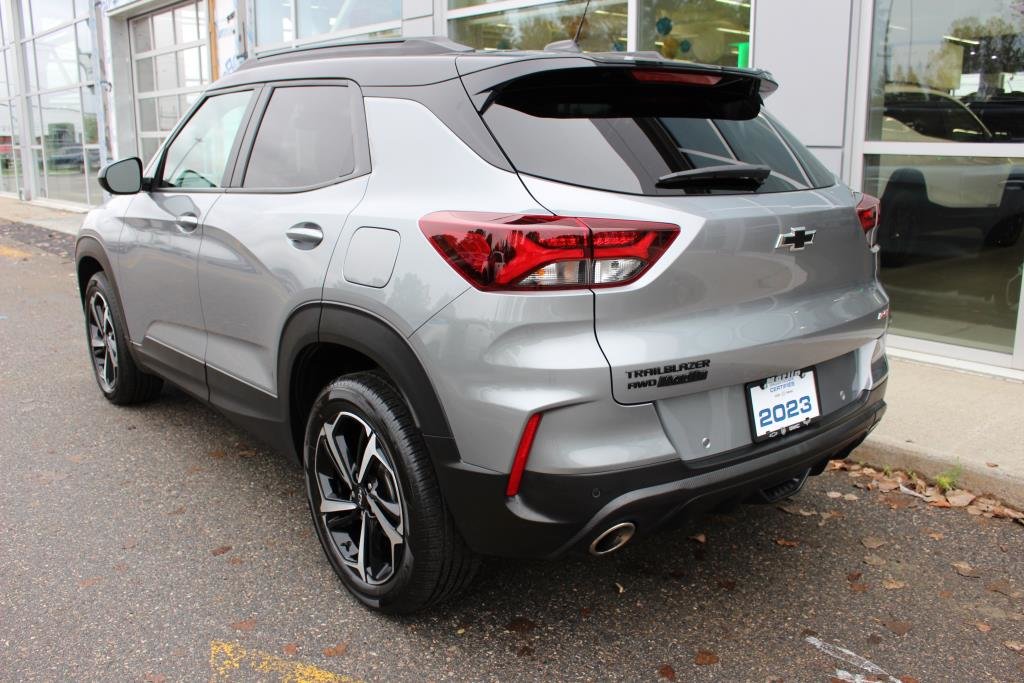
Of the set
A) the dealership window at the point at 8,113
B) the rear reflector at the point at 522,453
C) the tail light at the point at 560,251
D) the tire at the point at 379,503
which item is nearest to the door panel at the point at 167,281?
the tire at the point at 379,503

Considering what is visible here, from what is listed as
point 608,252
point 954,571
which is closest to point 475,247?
point 608,252

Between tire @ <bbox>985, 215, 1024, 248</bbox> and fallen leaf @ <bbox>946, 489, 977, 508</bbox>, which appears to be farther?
tire @ <bbox>985, 215, 1024, 248</bbox>

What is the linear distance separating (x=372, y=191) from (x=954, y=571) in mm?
2455

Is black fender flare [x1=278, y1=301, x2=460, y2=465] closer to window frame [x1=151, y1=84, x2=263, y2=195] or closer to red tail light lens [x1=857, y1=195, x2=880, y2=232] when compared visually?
window frame [x1=151, y1=84, x2=263, y2=195]

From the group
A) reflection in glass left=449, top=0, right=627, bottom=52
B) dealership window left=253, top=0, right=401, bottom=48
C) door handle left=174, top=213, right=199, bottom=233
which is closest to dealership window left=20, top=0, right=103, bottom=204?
dealership window left=253, top=0, right=401, bottom=48

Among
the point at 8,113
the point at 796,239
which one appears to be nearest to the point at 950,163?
the point at 796,239

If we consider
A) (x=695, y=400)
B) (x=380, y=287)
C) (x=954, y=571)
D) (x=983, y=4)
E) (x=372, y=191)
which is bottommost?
(x=954, y=571)

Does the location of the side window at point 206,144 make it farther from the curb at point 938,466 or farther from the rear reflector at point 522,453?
the curb at point 938,466

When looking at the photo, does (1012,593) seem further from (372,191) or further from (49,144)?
→ (49,144)

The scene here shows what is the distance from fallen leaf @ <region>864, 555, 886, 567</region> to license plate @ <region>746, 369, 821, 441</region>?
878mm

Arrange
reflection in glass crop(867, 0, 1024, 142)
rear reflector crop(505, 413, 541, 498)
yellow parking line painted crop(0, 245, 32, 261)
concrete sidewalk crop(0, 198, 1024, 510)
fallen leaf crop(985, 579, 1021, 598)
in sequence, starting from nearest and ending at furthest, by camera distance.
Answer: rear reflector crop(505, 413, 541, 498), fallen leaf crop(985, 579, 1021, 598), concrete sidewalk crop(0, 198, 1024, 510), reflection in glass crop(867, 0, 1024, 142), yellow parking line painted crop(0, 245, 32, 261)

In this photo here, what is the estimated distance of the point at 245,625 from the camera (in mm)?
2814

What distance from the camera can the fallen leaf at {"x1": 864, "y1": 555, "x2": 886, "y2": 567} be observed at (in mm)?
3223

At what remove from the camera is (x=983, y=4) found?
17.3ft
